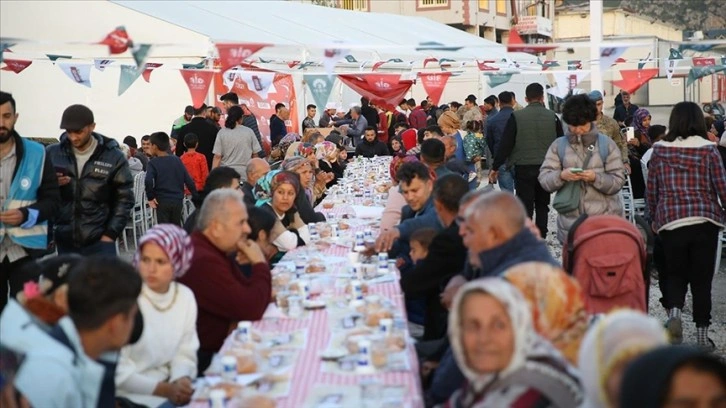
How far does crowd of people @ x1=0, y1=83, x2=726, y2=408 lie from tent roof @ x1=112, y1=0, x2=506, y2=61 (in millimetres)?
2582

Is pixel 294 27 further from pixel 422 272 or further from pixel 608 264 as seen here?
pixel 608 264

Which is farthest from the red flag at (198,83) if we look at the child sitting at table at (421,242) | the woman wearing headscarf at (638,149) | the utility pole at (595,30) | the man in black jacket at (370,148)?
the child sitting at table at (421,242)

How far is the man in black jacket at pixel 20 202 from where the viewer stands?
19.7 feet

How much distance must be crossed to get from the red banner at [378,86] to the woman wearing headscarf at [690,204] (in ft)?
35.6

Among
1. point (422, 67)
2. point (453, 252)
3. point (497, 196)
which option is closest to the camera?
point (497, 196)

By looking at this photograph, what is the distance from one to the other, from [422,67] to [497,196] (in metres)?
20.1

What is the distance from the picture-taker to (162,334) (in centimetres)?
437

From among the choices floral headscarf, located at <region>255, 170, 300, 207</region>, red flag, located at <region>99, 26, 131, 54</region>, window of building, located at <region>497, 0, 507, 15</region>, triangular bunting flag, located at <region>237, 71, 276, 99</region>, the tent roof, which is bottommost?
floral headscarf, located at <region>255, 170, 300, 207</region>

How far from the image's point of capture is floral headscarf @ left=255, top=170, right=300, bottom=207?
773cm

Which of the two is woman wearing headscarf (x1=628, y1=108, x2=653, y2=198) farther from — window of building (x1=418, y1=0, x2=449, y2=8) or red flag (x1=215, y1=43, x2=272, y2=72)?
window of building (x1=418, y1=0, x2=449, y2=8)

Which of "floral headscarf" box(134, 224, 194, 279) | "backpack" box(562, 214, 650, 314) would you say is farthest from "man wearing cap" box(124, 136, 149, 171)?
"floral headscarf" box(134, 224, 194, 279)

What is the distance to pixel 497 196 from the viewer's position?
421 cm

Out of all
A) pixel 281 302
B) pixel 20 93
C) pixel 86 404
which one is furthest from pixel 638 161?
pixel 20 93

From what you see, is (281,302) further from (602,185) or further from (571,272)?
(602,185)
